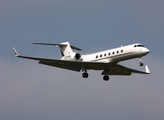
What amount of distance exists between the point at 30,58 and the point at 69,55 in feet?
16.0

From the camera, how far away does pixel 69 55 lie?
122 ft

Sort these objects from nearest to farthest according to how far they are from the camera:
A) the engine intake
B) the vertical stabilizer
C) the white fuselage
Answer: the white fuselage < the engine intake < the vertical stabilizer

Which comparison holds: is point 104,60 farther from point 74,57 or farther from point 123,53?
point 74,57

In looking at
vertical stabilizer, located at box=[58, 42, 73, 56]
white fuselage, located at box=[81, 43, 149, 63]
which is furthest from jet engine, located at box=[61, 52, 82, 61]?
vertical stabilizer, located at box=[58, 42, 73, 56]

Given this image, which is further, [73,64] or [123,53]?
[73,64]

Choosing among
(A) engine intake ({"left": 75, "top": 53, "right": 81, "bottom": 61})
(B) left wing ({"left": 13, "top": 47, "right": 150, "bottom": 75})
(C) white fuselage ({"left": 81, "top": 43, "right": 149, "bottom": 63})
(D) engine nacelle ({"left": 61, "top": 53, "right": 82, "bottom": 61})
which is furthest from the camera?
(A) engine intake ({"left": 75, "top": 53, "right": 81, "bottom": 61})

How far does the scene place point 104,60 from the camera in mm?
34875

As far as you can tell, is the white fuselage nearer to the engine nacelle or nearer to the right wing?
the right wing

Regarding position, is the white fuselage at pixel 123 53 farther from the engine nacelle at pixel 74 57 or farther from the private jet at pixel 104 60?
the engine nacelle at pixel 74 57

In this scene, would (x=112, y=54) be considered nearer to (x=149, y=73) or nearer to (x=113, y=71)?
(x=113, y=71)

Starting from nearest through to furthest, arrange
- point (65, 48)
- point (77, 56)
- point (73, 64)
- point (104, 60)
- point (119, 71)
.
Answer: point (104, 60)
point (73, 64)
point (77, 56)
point (119, 71)
point (65, 48)

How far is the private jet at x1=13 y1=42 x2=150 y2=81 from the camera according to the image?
Result: 33.7 m

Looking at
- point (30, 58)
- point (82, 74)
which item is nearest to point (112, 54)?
point (82, 74)

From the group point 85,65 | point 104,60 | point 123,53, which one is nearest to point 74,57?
point 85,65
